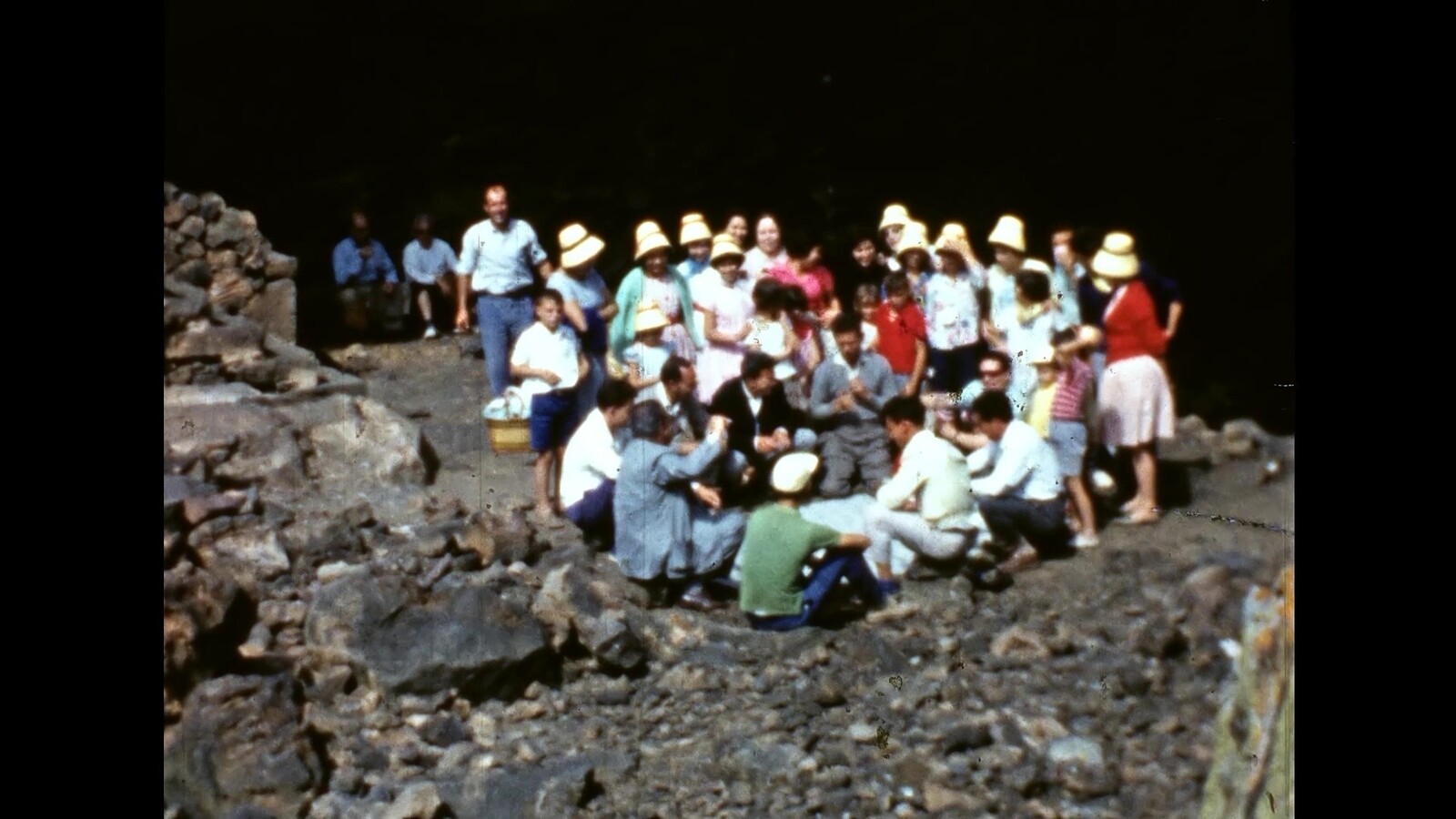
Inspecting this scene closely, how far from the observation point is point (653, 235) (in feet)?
19.2

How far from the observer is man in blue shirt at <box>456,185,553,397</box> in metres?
5.82

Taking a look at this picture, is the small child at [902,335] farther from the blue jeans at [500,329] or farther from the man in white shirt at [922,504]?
the blue jeans at [500,329]

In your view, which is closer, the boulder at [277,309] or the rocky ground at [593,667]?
the rocky ground at [593,667]

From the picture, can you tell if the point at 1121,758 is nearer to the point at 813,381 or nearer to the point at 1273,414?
the point at 1273,414

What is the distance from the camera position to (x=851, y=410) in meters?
5.93

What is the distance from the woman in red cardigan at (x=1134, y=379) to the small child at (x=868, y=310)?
853 mm

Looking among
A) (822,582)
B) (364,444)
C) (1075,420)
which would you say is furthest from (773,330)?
(364,444)

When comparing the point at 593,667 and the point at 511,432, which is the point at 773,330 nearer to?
the point at 511,432

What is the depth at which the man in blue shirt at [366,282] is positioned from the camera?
6.14 metres

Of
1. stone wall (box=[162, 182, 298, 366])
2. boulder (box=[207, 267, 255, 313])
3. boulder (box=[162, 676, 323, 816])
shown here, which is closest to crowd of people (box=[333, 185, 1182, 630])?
stone wall (box=[162, 182, 298, 366])

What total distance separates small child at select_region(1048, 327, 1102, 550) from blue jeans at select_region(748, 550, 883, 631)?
84cm

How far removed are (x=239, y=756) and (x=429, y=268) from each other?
188 centimetres

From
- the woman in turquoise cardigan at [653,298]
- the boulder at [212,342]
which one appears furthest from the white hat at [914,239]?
the boulder at [212,342]

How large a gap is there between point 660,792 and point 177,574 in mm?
1860
